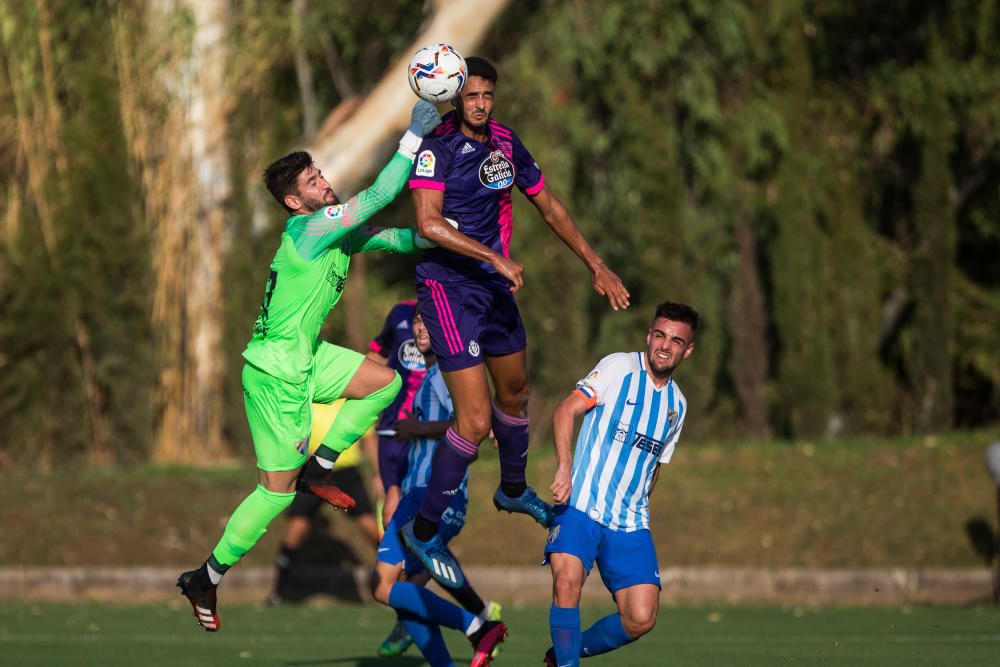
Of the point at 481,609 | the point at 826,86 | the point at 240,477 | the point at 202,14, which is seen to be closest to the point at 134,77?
the point at 202,14

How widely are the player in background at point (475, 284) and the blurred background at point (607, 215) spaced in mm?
7907

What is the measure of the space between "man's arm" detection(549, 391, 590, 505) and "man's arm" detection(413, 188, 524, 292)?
68 centimetres

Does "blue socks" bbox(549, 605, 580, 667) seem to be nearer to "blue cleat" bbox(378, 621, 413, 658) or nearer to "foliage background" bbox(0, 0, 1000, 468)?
"blue cleat" bbox(378, 621, 413, 658)

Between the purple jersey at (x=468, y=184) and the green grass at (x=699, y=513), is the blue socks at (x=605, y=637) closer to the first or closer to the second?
the purple jersey at (x=468, y=184)

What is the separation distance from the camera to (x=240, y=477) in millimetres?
17703

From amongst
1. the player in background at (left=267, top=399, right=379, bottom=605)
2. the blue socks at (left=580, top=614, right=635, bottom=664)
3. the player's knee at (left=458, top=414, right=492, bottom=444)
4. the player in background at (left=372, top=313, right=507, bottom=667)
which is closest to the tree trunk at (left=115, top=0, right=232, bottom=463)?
the player in background at (left=267, top=399, right=379, bottom=605)

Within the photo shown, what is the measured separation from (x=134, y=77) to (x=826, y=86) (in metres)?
10.6

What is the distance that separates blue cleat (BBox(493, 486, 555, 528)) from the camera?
892 centimetres

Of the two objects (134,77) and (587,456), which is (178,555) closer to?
(134,77)

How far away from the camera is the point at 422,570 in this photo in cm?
1072

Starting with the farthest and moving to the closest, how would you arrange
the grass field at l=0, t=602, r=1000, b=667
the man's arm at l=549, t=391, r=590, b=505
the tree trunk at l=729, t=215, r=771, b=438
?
the tree trunk at l=729, t=215, r=771, b=438, the grass field at l=0, t=602, r=1000, b=667, the man's arm at l=549, t=391, r=590, b=505

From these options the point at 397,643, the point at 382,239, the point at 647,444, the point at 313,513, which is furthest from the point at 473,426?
the point at 313,513

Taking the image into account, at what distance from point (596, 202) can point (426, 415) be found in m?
13.2

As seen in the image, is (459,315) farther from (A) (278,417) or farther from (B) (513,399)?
(A) (278,417)
